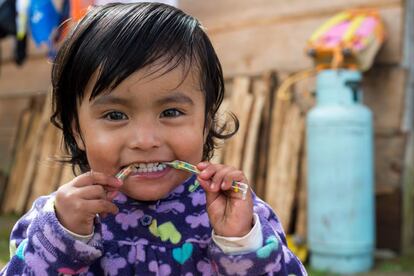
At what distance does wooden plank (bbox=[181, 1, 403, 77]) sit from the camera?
156 inches

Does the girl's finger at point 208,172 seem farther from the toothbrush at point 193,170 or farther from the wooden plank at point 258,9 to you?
the wooden plank at point 258,9

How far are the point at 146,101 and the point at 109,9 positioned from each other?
0.94ft

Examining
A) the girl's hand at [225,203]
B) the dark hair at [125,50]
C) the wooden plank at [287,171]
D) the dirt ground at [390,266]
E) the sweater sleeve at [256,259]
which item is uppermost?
the dark hair at [125,50]

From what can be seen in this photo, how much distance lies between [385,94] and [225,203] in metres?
2.85

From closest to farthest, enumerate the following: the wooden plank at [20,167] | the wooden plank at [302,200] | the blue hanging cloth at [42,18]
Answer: the wooden plank at [302,200], the blue hanging cloth at [42,18], the wooden plank at [20,167]

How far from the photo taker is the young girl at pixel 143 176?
1.32 metres

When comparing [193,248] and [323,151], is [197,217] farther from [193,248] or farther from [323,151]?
[323,151]

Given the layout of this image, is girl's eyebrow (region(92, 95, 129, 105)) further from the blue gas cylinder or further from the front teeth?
the blue gas cylinder

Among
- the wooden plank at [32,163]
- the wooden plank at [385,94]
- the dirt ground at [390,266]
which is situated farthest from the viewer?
the wooden plank at [32,163]

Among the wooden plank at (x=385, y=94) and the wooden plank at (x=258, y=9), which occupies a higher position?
the wooden plank at (x=258, y=9)

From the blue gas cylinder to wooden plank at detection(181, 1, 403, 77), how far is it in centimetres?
44

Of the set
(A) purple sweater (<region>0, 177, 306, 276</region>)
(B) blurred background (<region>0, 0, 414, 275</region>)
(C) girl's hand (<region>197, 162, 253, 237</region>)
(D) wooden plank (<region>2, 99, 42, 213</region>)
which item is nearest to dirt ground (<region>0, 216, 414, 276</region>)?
(B) blurred background (<region>0, 0, 414, 275</region>)

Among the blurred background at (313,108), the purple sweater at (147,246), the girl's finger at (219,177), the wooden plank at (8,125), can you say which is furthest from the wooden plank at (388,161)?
the wooden plank at (8,125)

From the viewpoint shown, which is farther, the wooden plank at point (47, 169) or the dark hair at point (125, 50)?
the wooden plank at point (47, 169)
